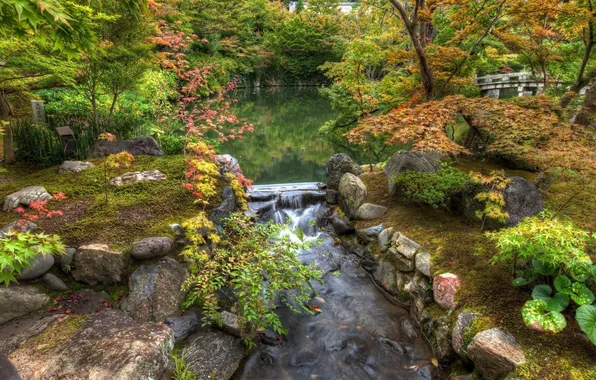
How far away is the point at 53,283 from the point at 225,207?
8.64 feet

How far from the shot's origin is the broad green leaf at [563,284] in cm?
318

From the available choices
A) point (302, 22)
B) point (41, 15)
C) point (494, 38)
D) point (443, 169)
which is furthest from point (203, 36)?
point (41, 15)

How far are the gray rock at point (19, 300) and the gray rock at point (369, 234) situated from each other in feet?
15.8

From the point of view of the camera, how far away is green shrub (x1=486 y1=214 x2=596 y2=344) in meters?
3.03

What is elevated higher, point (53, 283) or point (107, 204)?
point (107, 204)

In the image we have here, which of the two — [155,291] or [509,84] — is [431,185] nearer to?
[155,291]

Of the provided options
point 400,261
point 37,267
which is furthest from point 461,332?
point 37,267

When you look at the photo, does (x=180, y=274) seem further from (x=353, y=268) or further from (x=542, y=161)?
(x=542, y=161)

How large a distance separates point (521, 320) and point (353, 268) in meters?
2.90

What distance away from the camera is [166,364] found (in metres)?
3.20

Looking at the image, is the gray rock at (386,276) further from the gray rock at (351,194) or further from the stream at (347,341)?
Answer: the gray rock at (351,194)

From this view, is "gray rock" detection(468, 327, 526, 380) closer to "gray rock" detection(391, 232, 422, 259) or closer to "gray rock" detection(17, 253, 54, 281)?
"gray rock" detection(391, 232, 422, 259)

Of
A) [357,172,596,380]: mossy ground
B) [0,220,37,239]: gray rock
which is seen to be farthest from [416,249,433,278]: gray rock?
[0,220,37,239]: gray rock

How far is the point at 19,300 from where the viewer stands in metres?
3.54
